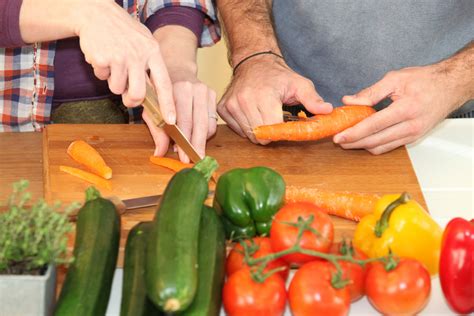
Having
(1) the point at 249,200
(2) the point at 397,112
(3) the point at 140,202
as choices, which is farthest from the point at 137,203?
(2) the point at 397,112

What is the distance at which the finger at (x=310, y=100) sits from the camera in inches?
89.7

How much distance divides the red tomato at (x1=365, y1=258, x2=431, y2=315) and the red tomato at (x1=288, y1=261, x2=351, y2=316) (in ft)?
0.21

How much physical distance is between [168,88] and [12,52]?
1.80 ft

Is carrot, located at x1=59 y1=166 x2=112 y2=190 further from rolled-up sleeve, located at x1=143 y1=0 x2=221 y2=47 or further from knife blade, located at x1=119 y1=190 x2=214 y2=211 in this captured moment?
rolled-up sleeve, located at x1=143 y1=0 x2=221 y2=47

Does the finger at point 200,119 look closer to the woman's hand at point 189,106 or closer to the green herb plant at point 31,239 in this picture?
the woman's hand at point 189,106

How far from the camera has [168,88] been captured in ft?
6.72

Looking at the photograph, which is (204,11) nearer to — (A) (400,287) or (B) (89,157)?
(B) (89,157)

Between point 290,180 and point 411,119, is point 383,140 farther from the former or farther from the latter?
point 290,180

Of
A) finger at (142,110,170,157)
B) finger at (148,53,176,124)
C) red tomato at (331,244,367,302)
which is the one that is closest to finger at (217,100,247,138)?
finger at (142,110,170,157)

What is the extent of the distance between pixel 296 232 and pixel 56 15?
0.81 metres

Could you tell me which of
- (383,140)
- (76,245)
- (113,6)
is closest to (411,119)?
(383,140)

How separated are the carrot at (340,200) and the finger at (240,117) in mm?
300

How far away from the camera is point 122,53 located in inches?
77.0

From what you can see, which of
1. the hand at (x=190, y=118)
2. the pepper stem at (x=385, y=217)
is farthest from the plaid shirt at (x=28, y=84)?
the pepper stem at (x=385, y=217)
